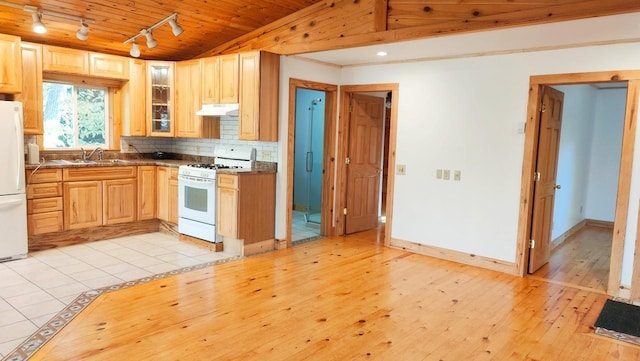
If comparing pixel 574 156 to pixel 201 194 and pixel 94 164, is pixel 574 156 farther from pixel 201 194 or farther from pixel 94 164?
pixel 94 164

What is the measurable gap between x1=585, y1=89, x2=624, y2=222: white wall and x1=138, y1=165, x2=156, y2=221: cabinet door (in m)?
7.00

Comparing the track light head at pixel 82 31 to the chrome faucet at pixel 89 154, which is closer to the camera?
the track light head at pixel 82 31

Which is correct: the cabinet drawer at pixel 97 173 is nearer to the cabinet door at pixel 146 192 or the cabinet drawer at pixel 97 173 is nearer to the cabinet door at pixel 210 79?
the cabinet door at pixel 146 192

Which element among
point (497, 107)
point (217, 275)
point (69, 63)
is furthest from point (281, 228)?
point (69, 63)

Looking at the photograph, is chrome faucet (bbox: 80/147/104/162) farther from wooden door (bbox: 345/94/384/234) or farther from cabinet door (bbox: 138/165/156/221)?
wooden door (bbox: 345/94/384/234)

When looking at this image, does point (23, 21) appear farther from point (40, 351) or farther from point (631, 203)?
point (631, 203)

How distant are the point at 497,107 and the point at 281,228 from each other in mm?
2848

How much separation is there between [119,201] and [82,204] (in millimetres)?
467

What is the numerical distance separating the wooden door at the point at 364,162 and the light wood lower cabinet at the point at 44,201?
3615 millimetres

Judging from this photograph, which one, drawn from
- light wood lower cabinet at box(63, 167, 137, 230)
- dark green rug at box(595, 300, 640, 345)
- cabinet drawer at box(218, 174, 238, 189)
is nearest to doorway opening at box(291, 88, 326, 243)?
cabinet drawer at box(218, 174, 238, 189)

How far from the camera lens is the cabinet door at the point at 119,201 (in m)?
5.71

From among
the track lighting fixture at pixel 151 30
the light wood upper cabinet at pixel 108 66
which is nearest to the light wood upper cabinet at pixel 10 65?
the light wood upper cabinet at pixel 108 66

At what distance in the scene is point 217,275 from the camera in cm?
443

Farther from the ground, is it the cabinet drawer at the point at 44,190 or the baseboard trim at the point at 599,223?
the cabinet drawer at the point at 44,190
